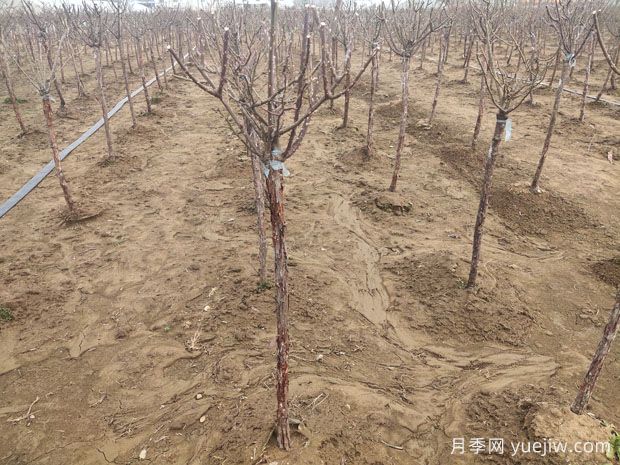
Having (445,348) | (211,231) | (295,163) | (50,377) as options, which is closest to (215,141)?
(295,163)

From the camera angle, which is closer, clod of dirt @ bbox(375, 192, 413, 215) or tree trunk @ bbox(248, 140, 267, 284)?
tree trunk @ bbox(248, 140, 267, 284)

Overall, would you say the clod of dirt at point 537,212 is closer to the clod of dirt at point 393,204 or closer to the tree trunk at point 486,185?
the clod of dirt at point 393,204

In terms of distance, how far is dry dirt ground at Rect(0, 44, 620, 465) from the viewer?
151 inches

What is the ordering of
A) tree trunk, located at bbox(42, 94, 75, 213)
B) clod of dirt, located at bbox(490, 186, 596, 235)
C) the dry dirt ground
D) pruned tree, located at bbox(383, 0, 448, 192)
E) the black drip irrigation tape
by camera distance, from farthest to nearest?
the black drip irrigation tape
clod of dirt, located at bbox(490, 186, 596, 235)
pruned tree, located at bbox(383, 0, 448, 192)
tree trunk, located at bbox(42, 94, 75, 213)
the dry dirt ground

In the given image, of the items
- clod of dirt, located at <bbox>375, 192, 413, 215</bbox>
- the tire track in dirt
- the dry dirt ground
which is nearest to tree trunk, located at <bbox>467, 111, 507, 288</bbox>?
the dry dirt ground

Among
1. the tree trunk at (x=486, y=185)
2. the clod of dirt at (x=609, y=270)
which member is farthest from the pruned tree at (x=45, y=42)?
the clod of dirt at (x=609, y=270)

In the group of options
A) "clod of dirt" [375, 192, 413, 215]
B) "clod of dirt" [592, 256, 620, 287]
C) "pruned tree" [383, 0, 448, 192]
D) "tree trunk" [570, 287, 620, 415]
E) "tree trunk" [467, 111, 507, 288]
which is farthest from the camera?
"clod of dirt" [375, 192, 413, 215]

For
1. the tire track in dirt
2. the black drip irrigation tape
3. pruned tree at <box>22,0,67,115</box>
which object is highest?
pruned tree at <box>22,0,67,115</box>

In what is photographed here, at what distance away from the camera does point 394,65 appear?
22.4m

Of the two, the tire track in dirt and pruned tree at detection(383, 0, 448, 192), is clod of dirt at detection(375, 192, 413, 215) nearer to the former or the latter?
pruned tree at detection(383, 0, 448, 192)

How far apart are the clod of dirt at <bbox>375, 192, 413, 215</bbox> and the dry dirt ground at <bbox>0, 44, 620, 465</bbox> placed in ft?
0.13

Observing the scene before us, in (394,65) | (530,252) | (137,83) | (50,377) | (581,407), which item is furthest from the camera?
(394,65)

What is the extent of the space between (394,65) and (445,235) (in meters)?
18.2

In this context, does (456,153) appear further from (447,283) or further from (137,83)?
(137,83)
